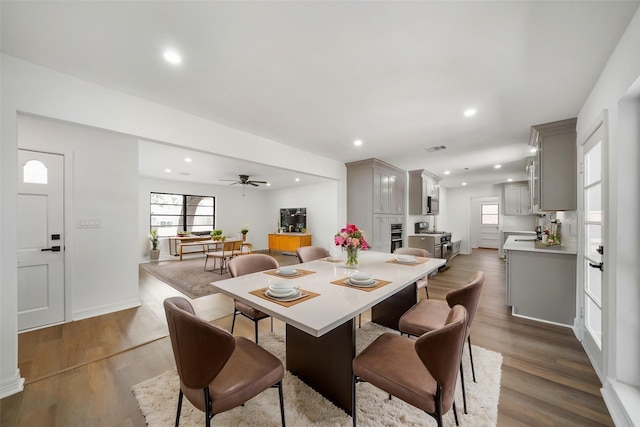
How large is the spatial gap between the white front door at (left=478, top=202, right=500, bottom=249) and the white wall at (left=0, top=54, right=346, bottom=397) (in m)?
9.64

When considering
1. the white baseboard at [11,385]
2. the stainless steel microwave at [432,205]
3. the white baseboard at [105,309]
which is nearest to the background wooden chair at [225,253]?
the white baseboard at [105,309]

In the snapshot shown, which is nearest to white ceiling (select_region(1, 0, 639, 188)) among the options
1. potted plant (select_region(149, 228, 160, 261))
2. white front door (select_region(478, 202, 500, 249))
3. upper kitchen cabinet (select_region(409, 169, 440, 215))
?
upper kitchen cabinet (select_region(409, 169, 440, 215))

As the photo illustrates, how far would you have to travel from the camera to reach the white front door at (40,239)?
2723 mm

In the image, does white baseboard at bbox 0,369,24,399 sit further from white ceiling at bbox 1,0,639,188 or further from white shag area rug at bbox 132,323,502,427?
white ceiling at bbox 1,0,639,188

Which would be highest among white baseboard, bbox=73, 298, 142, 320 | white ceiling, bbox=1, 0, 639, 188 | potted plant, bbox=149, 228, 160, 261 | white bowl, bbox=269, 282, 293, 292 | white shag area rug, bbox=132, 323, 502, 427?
white ceiling, bbox=1, 0, 639, 188

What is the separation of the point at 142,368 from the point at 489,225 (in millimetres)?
10778

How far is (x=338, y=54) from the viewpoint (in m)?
1.77

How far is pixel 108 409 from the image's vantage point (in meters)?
1.65

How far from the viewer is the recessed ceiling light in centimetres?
175

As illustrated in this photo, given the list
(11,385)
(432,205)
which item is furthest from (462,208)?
(11,385)

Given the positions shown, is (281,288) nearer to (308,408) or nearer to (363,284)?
(363,284)

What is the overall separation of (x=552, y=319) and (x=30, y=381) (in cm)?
519

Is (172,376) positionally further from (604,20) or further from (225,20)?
(604,20)

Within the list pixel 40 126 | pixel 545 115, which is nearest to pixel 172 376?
pixel 40 126
